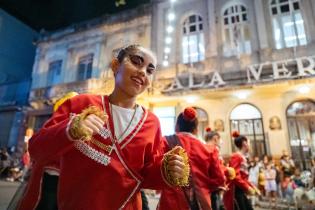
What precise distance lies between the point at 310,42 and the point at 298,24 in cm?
128

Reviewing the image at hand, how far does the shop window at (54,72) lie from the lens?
57.4 ft

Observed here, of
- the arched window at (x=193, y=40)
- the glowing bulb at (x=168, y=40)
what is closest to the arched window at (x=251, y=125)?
the arched window at (x=193, y=40)

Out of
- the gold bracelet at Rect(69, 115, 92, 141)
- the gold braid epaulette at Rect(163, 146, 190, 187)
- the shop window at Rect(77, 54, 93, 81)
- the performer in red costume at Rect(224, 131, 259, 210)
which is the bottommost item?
the performer in red costume at Rect(224, 131, 259, 210)

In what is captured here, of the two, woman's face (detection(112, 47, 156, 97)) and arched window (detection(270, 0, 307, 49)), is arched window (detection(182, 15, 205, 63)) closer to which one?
arched window (detection(270, 0, 307, 49))

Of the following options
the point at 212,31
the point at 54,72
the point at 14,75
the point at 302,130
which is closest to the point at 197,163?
the point at 302,130

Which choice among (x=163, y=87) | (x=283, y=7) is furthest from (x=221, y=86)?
(x=283, y=7)

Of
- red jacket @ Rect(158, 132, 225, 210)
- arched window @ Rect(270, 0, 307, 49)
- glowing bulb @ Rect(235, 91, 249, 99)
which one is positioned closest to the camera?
red jacket @ Rect(158, 132, 225, 210)

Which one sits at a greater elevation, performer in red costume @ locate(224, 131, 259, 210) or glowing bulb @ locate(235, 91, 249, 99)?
glowing bulb @ locate(235, 91, 249, 99)

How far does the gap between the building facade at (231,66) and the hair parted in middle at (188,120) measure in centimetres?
789

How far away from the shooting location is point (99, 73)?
608 inches

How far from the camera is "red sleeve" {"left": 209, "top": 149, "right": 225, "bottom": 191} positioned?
128 inches

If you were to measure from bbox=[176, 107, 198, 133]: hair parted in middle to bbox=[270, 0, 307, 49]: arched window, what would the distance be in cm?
1043

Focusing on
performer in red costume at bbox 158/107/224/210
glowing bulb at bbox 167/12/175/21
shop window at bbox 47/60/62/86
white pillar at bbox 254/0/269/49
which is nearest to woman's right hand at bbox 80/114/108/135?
performer in red costume at bbox 158/107/224/210

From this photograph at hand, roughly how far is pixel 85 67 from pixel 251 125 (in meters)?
11.7
